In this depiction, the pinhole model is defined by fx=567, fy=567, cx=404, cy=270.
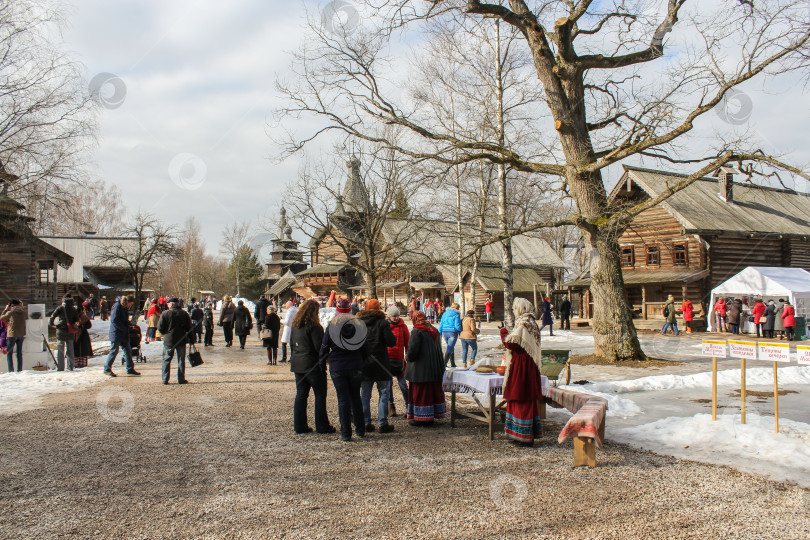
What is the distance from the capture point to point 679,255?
29938mm

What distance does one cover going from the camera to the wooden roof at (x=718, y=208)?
28.5 metres

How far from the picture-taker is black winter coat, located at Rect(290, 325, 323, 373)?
284 inches

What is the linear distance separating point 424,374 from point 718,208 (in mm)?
28655

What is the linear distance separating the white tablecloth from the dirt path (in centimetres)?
56

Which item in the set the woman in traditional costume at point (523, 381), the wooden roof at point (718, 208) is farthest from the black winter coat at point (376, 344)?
the wooden roof at point (718, 208)

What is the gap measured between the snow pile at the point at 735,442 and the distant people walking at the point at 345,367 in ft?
10.7

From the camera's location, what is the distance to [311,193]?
2111cm

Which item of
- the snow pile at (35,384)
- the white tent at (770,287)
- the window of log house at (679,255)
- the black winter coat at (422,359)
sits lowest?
the snow pile at (35,384)

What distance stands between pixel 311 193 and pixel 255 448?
1537 cm

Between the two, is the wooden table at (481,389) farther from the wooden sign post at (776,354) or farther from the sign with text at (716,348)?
the wooden sign post at (776,354)

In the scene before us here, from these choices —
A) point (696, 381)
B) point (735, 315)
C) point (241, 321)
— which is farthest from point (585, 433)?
point (735, 315)

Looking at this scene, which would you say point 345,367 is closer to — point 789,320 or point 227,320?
point 227,320

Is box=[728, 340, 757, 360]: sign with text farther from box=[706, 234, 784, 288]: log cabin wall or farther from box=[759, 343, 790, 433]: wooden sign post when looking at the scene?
box=[706, 234, 784, 288]: log cabin wall

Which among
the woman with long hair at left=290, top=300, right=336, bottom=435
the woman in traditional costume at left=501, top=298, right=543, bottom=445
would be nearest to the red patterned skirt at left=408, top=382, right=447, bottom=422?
the woman with long hair at left=290, top=300, right=336, bottom=435
